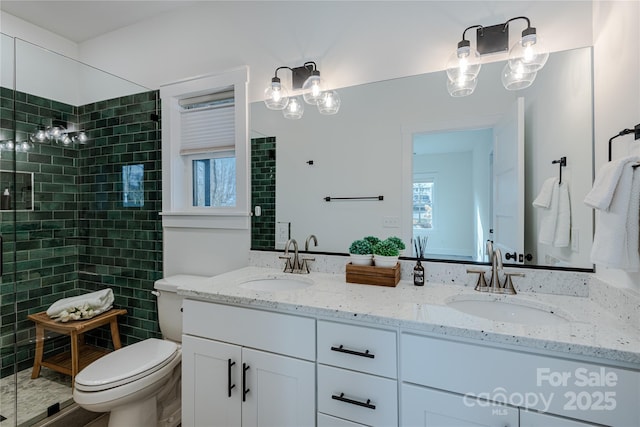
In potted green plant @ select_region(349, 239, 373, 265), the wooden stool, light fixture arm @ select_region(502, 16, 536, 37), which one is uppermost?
light fixture arm @ select_region(502, 16, 536, 37)

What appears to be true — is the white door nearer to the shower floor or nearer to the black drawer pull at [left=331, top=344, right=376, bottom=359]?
the black drawer pull at [left=331, top=344, right=376, bottom=359]

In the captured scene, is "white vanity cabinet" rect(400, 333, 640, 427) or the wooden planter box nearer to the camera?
"white vanity cabinet" rect(400, 333, 640, 427)

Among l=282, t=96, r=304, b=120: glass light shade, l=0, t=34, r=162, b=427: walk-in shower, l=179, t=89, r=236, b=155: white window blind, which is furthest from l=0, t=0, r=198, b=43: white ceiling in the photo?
l=282, t=96, r=304, b=120: glass light shade

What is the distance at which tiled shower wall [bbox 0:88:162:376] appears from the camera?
2.03 meters

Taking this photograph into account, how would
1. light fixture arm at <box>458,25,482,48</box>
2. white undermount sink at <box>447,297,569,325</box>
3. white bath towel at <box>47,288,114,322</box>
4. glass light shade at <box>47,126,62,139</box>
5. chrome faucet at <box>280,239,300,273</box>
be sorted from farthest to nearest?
glass light shade at <box>47,126,62,139</box>
white bath towel at <box>47,288,114,322</box>
chrome faucet at <box>280,239,300,273</box>
light fixture arm at <box>458,25,482,48</box>
white undermount sink at <box>447,297,569,325</box>

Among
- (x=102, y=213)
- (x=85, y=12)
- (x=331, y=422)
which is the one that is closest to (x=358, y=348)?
(x=331, y=422)

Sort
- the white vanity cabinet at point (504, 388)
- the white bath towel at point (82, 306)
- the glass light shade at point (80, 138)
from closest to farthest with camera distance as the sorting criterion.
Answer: the white vanity cabinet at point (504, 388)
the white bath towel at point (82, 306)
the glass light shade at point (80, 138)

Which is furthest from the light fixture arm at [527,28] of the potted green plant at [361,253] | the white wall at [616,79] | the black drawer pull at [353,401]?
the black drawer pull at [353,401]

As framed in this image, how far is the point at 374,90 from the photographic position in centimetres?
157

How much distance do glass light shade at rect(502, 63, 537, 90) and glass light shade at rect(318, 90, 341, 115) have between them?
2.68 ft

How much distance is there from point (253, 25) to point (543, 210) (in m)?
1.93

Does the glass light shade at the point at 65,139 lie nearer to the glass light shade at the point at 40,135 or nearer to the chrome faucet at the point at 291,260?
the glass light shade at the point at 40,135

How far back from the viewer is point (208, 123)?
2039 mm

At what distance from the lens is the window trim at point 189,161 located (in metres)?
1.86
